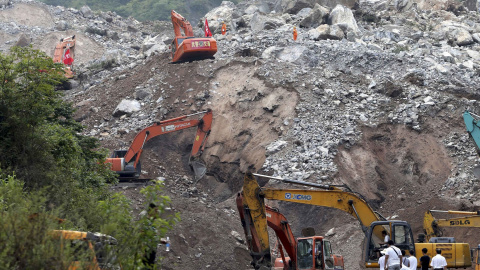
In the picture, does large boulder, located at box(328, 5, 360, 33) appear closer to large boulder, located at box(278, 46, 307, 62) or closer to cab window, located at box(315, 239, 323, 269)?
large boulder, located at box(278, 46, 307, 62)

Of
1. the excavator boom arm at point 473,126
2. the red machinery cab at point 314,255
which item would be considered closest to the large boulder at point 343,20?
the excavator boom arm at point 473,126

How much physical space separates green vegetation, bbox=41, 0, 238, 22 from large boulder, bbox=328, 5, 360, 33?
4460cm

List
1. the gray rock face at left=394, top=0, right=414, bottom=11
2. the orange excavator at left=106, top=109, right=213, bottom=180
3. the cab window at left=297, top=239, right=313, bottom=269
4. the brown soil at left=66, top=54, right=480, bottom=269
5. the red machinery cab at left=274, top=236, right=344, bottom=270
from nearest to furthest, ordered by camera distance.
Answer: the red machinery cab at left=274, top=236, right=344, bottom=270 < the cab window at left=297, top=239, right=313, bottom=269 < the brown soil at left=66, top=54, right=480, bottom=269 < the orange excavator at left=106, top=109, right=213, bottom=180 < the gray rock face at left=394, top=0, right=414, bottom=11

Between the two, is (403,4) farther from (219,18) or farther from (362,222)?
(362,222)

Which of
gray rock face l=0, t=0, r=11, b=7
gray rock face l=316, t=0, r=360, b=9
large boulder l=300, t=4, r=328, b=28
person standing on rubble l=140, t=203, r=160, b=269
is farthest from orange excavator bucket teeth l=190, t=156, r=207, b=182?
gray rock face l=0, t=0, r=11, b=7

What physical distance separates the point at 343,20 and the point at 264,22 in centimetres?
405

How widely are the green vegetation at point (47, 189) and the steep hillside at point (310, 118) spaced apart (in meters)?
3.44

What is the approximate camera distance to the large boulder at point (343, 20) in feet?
100

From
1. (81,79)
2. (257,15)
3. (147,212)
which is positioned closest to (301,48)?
(257,15)

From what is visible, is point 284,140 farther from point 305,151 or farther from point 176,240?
point 176,240

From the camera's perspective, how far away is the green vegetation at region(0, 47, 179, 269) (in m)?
6.23

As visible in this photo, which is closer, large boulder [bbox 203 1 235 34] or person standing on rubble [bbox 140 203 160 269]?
person standing on rubble [bbox 140 203 160 269]

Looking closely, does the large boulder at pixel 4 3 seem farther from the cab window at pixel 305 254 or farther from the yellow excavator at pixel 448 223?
the cab window at pixel 305 254

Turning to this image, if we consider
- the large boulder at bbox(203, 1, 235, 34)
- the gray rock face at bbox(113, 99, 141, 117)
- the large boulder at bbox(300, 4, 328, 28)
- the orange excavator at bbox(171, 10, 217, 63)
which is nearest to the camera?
the gray rock face at bbox(113, 99, 141, 117)
